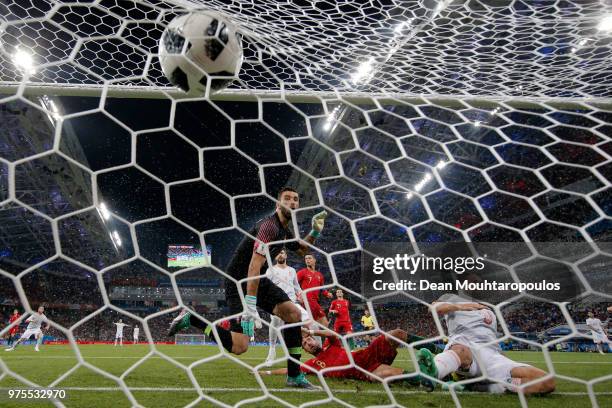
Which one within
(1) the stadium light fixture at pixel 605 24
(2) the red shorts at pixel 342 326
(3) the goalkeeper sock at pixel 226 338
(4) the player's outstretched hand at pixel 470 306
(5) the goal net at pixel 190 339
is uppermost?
(1) the stadium light fixture at pixel 605 24

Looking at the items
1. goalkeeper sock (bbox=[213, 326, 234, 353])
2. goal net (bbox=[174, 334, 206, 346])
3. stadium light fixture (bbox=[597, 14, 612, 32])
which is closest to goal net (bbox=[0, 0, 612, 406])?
stadium light fixture (bbox=[597, 14, 612, 32])

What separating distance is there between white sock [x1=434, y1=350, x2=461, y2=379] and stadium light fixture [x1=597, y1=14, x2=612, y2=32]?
2.03 metres

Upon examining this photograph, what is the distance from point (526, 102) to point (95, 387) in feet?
9.13

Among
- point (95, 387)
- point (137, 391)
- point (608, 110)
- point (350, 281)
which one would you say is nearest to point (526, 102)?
point (608, 110)

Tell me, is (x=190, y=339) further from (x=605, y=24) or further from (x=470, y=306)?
(x=605, y=24)

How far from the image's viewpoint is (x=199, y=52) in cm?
159

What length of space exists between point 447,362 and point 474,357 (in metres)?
0.14

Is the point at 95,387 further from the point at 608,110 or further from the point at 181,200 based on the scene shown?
the point at 181,200

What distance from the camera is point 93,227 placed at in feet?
53.7

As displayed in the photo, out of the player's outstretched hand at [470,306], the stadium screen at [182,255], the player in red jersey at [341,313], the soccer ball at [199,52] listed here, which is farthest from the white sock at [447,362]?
the stadium screen at [182,255]

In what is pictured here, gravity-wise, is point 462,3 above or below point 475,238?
above

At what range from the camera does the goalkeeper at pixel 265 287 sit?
2.06 m

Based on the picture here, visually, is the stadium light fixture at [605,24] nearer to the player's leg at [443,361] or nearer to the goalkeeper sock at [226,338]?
the player's leg at [443,361]

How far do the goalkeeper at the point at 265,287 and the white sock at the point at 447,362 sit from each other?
2.34 ft
